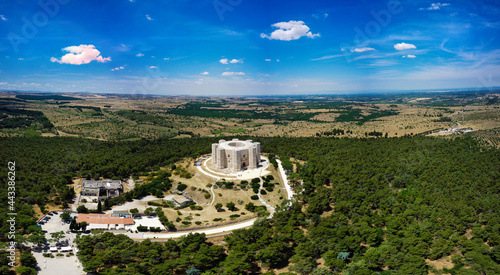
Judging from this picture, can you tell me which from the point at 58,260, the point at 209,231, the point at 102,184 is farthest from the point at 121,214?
the point at 209,231

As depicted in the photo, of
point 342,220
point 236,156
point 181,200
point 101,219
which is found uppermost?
point 236,156

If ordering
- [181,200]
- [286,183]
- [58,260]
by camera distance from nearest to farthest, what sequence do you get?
[58,260] < [181,200] < [286,183]

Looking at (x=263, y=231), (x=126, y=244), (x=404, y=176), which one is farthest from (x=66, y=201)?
(x=404, y=176)

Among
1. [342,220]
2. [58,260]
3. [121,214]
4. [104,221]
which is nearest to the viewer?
[58,260]

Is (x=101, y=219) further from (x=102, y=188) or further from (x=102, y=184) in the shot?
(x=102, y=184)

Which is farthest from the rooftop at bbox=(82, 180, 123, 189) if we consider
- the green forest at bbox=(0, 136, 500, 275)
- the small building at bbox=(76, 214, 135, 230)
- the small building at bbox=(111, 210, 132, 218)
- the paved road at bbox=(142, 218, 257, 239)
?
the paved road at bbox=(142, 218, 257, 239)

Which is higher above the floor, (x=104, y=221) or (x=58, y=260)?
(x=104, y=221)

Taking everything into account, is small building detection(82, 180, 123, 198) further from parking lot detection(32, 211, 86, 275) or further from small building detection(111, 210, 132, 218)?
parking lot detection(32, 211, 86, 275)
